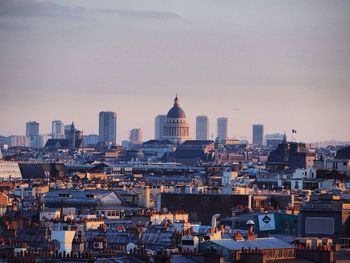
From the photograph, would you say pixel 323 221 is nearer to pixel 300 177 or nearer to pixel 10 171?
pixel 300 177

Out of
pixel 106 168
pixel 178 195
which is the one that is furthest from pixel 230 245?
pixel 106 168

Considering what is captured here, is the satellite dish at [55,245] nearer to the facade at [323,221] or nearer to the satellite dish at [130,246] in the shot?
the satellite dish at [130,246]

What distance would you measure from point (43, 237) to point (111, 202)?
29951 mm

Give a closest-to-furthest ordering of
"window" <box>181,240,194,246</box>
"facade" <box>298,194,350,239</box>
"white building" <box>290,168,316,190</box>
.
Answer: "window" <box>181,240,194,246</box>, "facade" <box>298,194,350,239</box>, "white building" <box>290,168,316,190</box>

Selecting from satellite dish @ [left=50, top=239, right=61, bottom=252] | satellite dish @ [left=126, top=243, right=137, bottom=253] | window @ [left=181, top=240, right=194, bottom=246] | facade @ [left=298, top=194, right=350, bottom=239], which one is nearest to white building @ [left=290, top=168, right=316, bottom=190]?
facade @ [left=298, top=194, right=350, bottom=239]

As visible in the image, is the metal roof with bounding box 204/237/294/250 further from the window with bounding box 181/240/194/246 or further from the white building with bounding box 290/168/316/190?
the white building with bounding box 290/168/316/190

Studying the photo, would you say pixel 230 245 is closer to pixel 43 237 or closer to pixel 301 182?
pixel 43 237

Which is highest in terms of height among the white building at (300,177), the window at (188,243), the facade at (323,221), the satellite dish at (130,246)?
the white building at (300,177)

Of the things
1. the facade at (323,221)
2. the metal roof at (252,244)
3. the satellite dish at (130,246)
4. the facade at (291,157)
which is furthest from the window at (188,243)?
the facade at (291,157)

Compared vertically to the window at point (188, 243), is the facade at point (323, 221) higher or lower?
Result: higher

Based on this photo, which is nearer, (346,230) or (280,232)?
(346,230)

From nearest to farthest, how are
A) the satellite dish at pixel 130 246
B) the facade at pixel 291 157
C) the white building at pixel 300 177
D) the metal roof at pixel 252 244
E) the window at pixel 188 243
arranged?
the metal roof at pixel 252 244, the window at pixel 188 243, the satellite dish at pixel 130 246, the white building at pixel 300 177, the facade at pixel 291 157

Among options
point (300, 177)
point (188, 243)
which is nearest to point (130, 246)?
point (188, 243)

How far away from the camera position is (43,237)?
5450 cm
